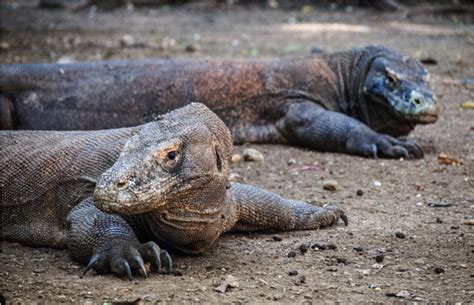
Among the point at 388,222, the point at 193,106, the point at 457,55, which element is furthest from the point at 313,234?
the point at 457,55

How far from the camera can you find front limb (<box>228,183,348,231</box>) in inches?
183

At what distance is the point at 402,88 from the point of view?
284 inches

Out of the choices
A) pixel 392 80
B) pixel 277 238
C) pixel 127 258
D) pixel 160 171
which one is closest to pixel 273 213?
pixel 277 238

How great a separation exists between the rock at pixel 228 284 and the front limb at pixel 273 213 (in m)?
0.61

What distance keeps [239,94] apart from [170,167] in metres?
4.05

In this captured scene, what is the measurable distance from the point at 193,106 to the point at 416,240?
4.46 ft

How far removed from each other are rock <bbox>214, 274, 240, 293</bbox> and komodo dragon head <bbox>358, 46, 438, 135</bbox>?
11.4 ft

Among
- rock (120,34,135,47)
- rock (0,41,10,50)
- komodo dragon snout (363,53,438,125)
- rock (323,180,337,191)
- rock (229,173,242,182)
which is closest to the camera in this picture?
rock (323,180,337,191)

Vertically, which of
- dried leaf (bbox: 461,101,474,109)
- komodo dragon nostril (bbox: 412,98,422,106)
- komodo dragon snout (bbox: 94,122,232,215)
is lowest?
dried leaf (bbox: 461,101,474,109)

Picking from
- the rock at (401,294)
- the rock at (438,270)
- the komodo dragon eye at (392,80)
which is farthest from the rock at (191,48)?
the rock at (401,294)

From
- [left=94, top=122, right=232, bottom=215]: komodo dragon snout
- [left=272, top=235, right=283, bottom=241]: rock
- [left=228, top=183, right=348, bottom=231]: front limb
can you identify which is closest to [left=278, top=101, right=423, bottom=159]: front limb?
[left=228, top=183, right=348, bottom=231]: front limb

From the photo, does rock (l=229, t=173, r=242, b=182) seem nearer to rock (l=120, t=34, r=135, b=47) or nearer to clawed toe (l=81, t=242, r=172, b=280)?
clawed toe (l=81, t=242, r=172, b=280)

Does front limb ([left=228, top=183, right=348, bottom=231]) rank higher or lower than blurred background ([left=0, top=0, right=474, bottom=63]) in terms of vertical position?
higher

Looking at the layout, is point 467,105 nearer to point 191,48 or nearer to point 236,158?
point 236,158
